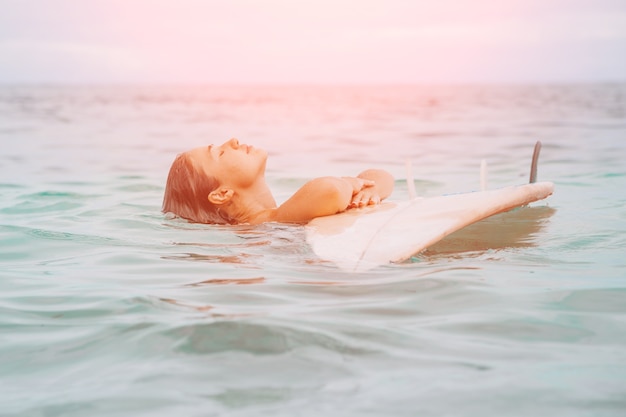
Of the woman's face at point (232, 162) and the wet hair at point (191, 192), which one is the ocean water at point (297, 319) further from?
the woman's face at point (232, 162)

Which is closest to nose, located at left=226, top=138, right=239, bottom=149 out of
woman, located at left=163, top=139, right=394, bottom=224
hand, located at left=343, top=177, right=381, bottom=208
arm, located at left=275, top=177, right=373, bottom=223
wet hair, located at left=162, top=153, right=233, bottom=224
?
woman, located at left=163, top=139, right=394, bottom=224

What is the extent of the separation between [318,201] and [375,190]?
66cm

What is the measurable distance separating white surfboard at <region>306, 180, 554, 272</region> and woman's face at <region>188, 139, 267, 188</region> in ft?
1.94

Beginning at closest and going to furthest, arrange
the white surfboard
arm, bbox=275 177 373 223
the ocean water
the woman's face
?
the ocean water < the white surfboard < arm, bbox=275 177 373 223 < the woman's face

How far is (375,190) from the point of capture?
17.6 ft

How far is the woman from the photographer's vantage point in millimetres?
4910

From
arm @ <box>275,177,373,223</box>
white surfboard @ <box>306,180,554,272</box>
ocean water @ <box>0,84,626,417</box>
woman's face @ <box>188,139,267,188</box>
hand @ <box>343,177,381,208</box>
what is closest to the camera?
ocean water @ <box>0,84,626,417</box>

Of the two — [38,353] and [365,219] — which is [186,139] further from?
[38,353]

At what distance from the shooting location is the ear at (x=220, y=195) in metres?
5.05

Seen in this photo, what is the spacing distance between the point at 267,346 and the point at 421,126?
16.9 meters

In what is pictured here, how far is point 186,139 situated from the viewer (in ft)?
52.2

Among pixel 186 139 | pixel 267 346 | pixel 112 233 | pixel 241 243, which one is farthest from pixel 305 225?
pixel 186 139

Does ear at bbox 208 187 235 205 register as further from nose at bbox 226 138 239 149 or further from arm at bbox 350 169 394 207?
arm at bbox 350 169 394 207

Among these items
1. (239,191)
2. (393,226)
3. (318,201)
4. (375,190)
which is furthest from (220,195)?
(393,226)
